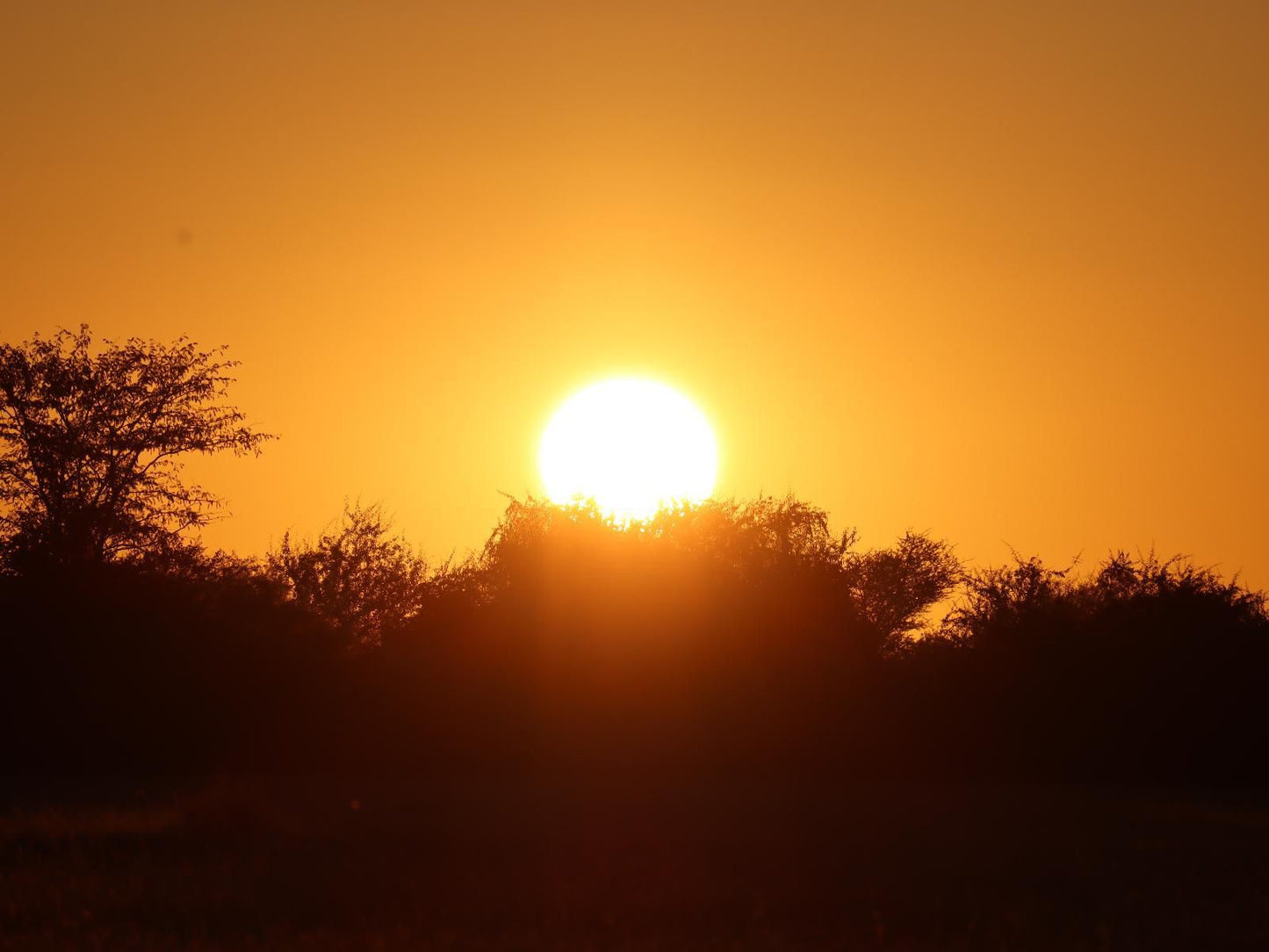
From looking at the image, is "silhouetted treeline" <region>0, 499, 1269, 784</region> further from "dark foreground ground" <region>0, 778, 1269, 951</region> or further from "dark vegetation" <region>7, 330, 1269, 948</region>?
"dark foreground ground" <region>0, 778, 1269, 951</region>

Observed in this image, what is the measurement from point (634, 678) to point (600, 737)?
75.7 inches

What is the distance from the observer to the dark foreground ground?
14.3m

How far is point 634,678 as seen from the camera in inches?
1366

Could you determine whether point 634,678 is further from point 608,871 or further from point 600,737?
point 608,871

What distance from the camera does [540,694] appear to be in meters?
34.0

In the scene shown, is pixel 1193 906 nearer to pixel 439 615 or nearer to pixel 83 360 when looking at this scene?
pixel 439 615

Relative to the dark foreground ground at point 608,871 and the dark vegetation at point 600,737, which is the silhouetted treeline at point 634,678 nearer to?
the dark vegetation at point 600,737

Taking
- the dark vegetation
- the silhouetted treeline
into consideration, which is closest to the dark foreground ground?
the dark vegetation

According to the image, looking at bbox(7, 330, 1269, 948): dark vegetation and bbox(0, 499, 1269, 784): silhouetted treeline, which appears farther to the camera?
bbox(0, 499, 1269, 784): silhouetted treeline

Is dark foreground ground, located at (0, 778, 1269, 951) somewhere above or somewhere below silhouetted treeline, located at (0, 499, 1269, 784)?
below

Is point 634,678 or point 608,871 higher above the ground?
point 634,678

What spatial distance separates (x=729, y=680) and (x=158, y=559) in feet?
51.5

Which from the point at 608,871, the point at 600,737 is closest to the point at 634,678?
the point at 600,737

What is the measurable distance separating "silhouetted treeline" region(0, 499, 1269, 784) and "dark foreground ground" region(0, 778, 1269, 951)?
5.29 m
